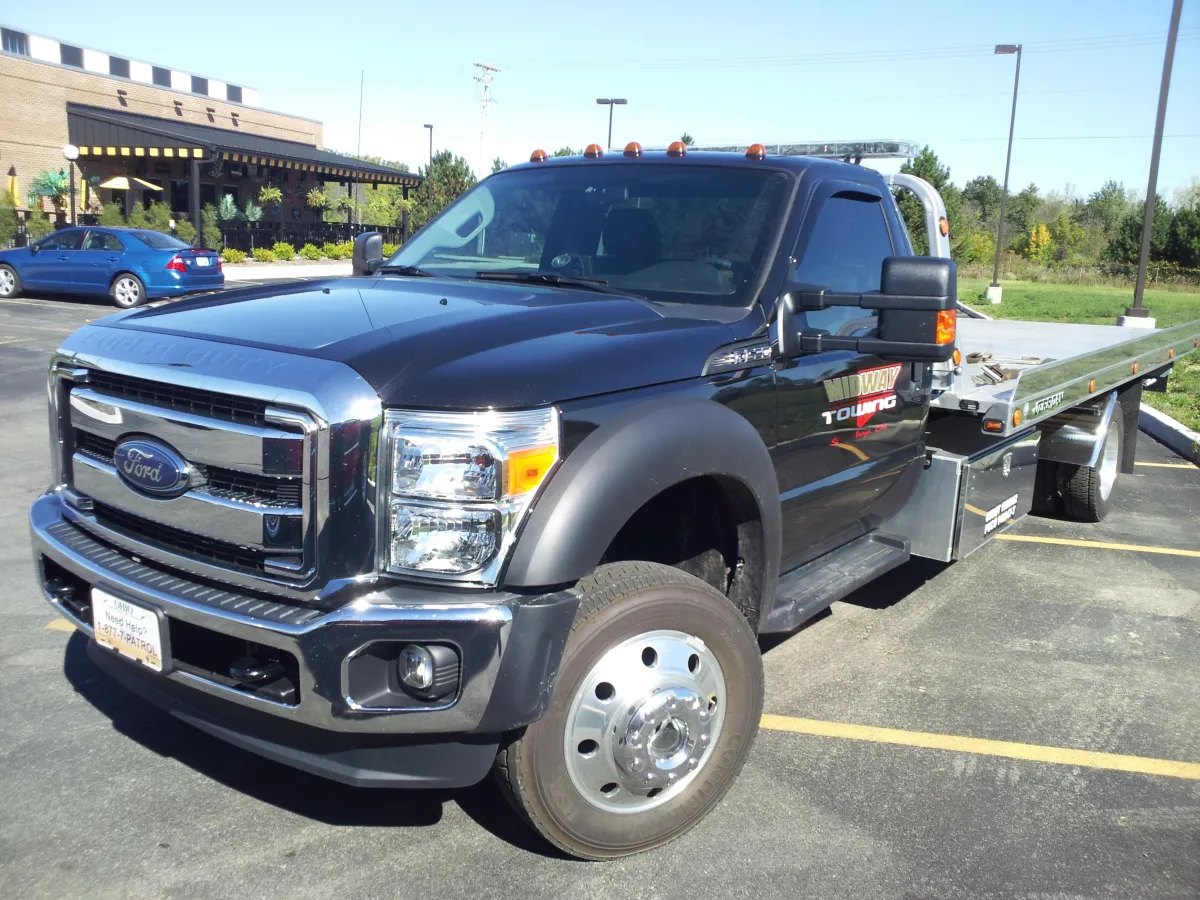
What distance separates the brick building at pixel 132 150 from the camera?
32594 millimetres

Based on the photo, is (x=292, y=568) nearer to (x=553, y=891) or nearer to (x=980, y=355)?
(x=553, y=891)

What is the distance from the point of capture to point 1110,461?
721 cm

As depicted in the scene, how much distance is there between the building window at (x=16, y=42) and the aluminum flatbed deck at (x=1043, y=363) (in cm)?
6198

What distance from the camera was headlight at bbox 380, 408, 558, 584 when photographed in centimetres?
248

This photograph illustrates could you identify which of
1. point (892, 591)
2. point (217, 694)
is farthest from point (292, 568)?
point (892, 591)

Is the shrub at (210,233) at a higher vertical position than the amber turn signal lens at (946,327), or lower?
higher

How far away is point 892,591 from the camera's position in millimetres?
5602

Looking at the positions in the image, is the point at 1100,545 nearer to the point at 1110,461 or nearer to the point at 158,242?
the point at 1110,461

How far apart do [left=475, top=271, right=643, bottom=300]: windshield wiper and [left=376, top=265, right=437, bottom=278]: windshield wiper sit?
0.86ft

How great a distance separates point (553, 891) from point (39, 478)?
556cm

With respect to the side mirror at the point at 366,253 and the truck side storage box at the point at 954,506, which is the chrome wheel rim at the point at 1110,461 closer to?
the truck side storage box at the point at 954,506

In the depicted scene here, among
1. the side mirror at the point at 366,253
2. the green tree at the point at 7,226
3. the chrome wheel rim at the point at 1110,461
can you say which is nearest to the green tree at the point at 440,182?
the green tree at the point at 7,226

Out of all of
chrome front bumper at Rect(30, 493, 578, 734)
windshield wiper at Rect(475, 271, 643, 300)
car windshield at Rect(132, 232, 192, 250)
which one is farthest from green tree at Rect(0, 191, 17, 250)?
chrome front bumper at Rect(30, 493, 578, 734)

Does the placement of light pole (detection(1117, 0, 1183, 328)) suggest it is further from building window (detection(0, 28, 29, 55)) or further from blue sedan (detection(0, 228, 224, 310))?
building window (detection(0, 28, 29, 55))
